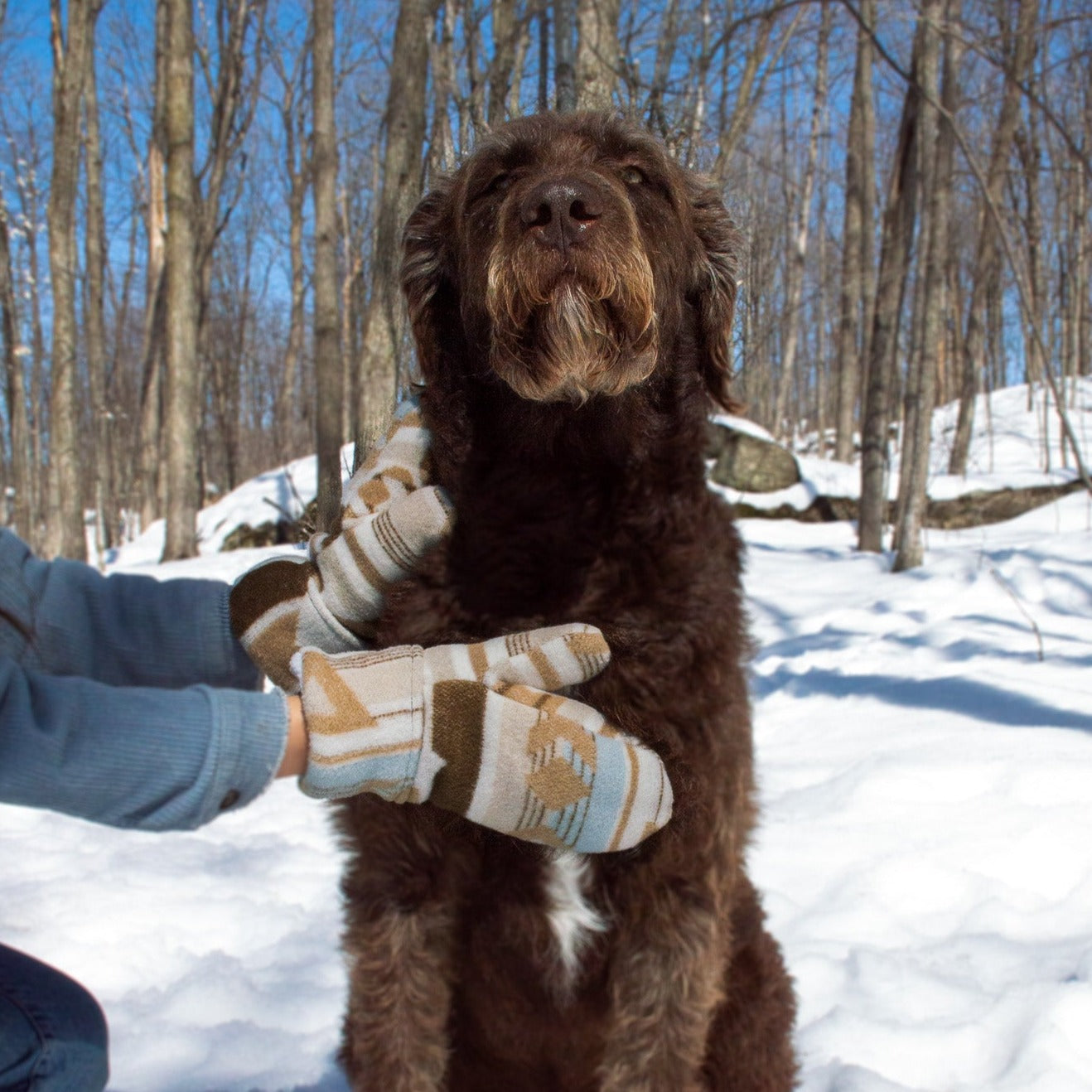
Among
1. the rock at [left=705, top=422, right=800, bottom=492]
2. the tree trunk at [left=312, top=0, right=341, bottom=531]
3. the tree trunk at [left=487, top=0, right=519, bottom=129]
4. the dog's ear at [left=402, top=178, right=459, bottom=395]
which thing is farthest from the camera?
the rock at [left=705, top=422, right=800, bottom=492]

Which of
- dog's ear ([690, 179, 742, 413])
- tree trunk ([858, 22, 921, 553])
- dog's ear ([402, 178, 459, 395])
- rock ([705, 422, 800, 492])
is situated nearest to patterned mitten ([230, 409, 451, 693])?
dog's ear ([402, 178, 459, 395])

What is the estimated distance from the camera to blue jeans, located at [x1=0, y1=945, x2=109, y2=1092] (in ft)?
4.76

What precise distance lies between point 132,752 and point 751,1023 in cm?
129

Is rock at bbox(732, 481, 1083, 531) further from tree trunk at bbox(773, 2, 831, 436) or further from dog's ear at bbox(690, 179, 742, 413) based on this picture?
dog's ear at bbox(690, 179, 742, 413)

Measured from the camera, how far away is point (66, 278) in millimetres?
9656

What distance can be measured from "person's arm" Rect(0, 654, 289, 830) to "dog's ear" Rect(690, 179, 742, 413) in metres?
1.22

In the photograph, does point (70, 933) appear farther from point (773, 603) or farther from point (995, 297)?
point (995, 297)

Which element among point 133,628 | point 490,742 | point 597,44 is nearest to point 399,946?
point 490,742

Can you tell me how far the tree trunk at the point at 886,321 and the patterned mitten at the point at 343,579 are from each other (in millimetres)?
6773

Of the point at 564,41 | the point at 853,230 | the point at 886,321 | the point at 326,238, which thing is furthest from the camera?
the point at 853,230

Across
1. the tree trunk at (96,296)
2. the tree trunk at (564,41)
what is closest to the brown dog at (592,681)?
the tree trunk at (564,41)

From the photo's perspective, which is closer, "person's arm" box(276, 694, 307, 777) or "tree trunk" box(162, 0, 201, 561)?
"person's arm" box(276, 694, 307, 777)

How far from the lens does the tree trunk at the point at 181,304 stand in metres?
8.98

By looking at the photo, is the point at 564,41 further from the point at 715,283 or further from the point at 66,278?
the point at 66,278
